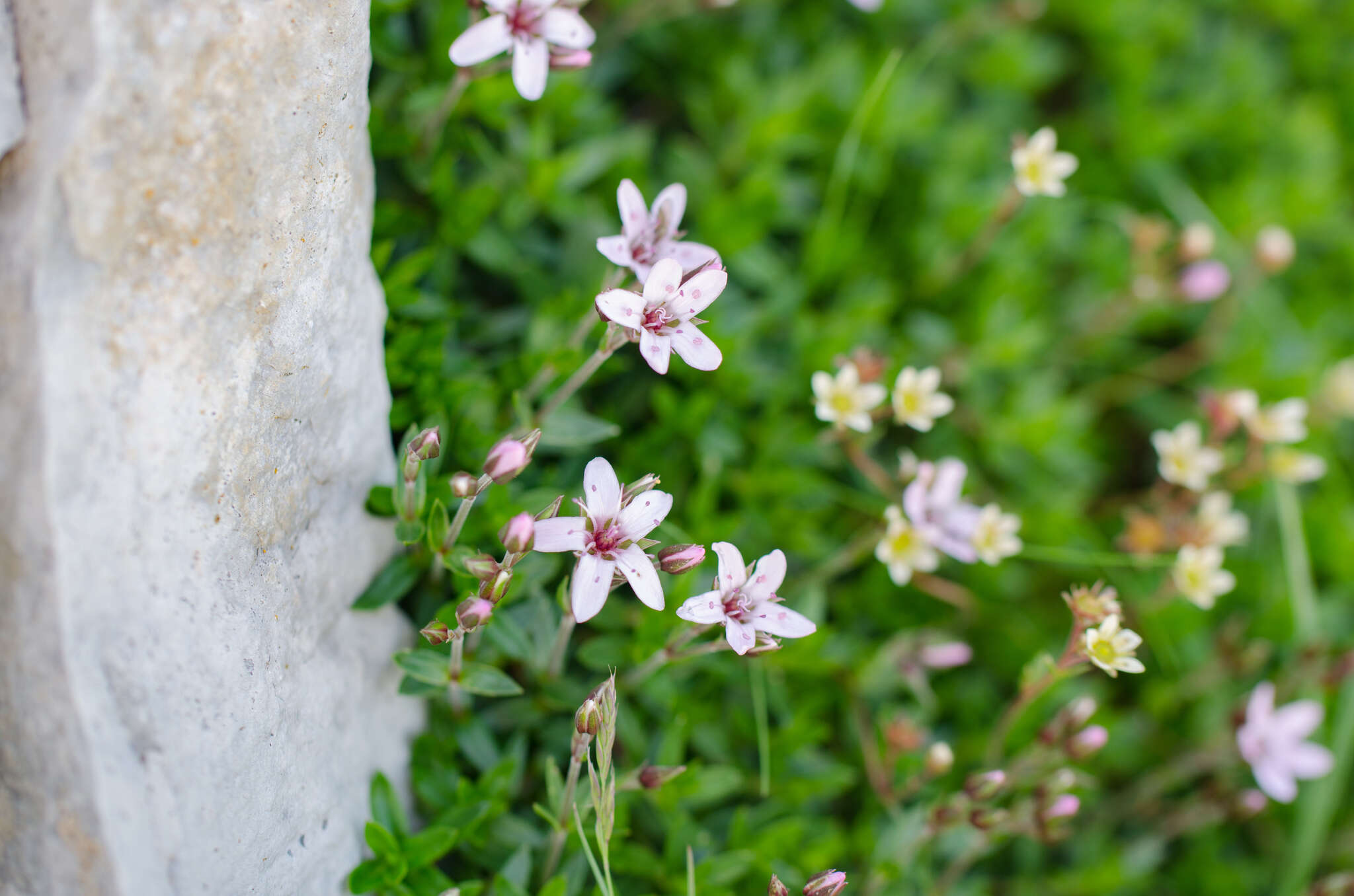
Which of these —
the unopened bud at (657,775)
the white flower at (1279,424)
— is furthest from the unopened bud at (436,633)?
the white flower at (1279,424)

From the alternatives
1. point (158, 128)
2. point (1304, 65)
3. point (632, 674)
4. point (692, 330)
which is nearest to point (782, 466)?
point (632, 674)

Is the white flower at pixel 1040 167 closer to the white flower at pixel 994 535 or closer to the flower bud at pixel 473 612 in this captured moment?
the white flower at pixel 994 535

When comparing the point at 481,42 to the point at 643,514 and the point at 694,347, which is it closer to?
the point at 694,347

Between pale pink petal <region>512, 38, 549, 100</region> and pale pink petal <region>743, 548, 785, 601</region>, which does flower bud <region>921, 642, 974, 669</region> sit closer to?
pale pink petal <region>743, 548, 785, 601</region>

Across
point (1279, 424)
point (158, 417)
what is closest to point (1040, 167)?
point (1279, 424)

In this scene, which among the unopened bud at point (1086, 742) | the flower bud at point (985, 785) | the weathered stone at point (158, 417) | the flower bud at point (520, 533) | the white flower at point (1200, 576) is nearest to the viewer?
the weathered stone at point (158, 417)

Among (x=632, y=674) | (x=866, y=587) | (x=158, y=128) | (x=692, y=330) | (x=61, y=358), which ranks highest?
(x=158, y=128)

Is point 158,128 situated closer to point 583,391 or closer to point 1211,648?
point 583,391
